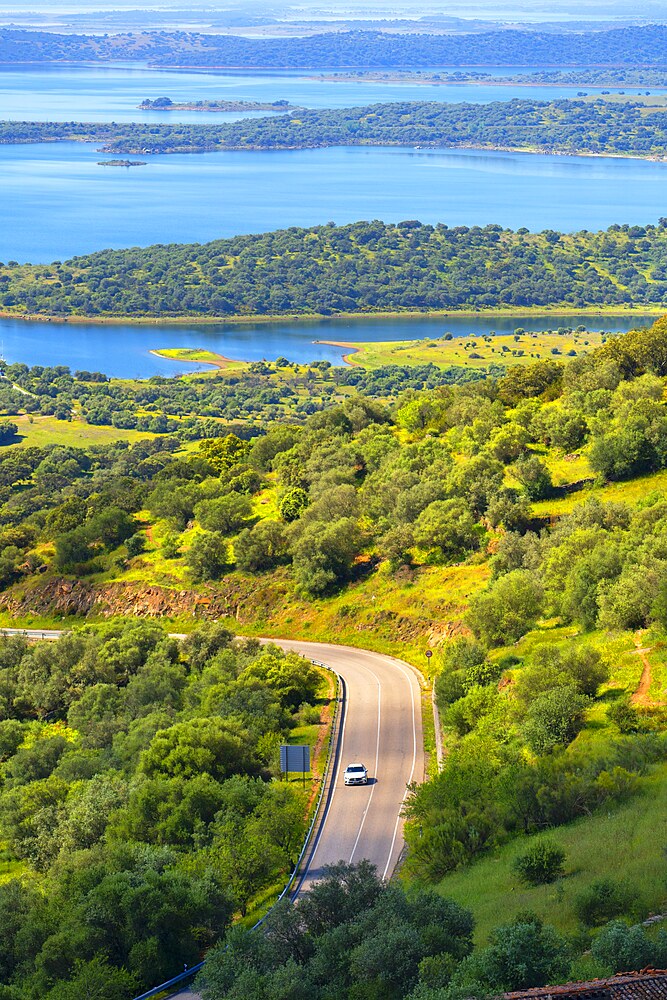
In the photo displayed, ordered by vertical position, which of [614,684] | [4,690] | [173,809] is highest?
[614,684]

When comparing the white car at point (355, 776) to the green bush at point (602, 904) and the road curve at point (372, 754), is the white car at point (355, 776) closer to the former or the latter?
the road curve at point (372, 754)

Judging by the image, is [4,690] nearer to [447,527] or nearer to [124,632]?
[124,632]

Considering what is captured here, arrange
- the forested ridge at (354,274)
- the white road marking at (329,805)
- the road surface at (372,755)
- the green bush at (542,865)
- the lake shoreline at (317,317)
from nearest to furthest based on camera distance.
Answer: the green bush at (542,865) < the white road marking at (329,805) < the road surface at (372,755) < the lake shoreline at (317,317) < the forested ridge at (354,274)

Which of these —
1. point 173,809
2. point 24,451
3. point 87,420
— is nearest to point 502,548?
point 173,809

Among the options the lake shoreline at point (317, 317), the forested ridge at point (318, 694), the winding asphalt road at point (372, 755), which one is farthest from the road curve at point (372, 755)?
the lake shoreline at point (317, 317)

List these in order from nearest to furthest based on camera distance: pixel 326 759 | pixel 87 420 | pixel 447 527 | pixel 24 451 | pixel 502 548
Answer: pixel 326 759 < pixel 502 548 < pixel 447 527 < pixel 24 451 < pixel 87 420

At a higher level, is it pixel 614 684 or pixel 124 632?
pixel 614 684
